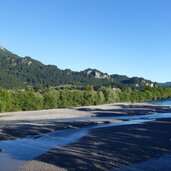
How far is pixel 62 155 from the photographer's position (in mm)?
23938

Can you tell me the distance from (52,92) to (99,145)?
59.5 metres

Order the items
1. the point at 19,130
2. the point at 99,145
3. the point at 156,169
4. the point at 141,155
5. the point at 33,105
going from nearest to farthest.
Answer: the point at 156,169
the point at 141,155
the point at 99,145
the point at 19,130
the point at 33,105

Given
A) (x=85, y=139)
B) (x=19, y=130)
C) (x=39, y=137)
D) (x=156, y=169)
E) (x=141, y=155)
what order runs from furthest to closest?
1. (x=19, y=130)
2. (x=39, y=137)
3. (x=85, y=139)
4. (x=141, y=155)
5. (x=156, y=169)

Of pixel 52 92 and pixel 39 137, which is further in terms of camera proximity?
pixel 52 92

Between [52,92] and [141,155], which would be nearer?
[141,155]

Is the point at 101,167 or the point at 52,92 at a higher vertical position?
the point at 52,92

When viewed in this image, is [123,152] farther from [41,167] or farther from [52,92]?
[52,92]

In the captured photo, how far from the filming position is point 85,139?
31.8 m

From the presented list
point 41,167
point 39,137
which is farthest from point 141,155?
point 39,137

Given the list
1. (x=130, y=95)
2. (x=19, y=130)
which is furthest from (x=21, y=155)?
(x=130, y=95)

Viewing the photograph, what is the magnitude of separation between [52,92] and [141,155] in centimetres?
6415

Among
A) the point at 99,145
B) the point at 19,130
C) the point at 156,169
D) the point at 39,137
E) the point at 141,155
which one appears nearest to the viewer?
the point at 156,169

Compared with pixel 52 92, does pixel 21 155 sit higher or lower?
lower

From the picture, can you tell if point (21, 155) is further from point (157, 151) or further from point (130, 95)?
point (130, 95)
